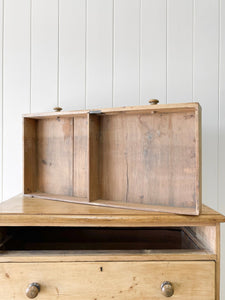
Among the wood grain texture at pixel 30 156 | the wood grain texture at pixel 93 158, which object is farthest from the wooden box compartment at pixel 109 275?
the wood grain texture at pixel 30 156

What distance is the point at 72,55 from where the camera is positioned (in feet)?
3.93

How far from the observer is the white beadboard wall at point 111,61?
45.8 inches

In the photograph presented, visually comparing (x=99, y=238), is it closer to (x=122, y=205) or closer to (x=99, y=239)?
(x=99, y=239)

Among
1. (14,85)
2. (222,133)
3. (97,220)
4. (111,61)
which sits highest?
(111,61)

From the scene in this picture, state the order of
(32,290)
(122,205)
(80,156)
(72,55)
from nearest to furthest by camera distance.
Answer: (32,290)
(122,205)
(80,156)
(72,55)

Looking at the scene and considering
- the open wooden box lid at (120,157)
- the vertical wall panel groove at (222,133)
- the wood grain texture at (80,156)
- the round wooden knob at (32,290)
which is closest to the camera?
the round wooden knob at (32,290)

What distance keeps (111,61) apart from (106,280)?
38.4 inches

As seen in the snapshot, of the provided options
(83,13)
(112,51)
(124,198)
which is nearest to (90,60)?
(112,51)

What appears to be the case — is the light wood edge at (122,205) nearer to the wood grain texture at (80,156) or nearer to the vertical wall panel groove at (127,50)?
the wood grain texture at (80,156)

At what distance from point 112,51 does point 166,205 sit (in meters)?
0.81

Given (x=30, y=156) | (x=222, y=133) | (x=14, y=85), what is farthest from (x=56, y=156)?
(x=222, y=133)

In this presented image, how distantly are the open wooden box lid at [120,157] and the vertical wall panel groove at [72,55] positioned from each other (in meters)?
0.22

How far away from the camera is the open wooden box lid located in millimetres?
813

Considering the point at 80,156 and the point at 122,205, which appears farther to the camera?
the point at 80,156
